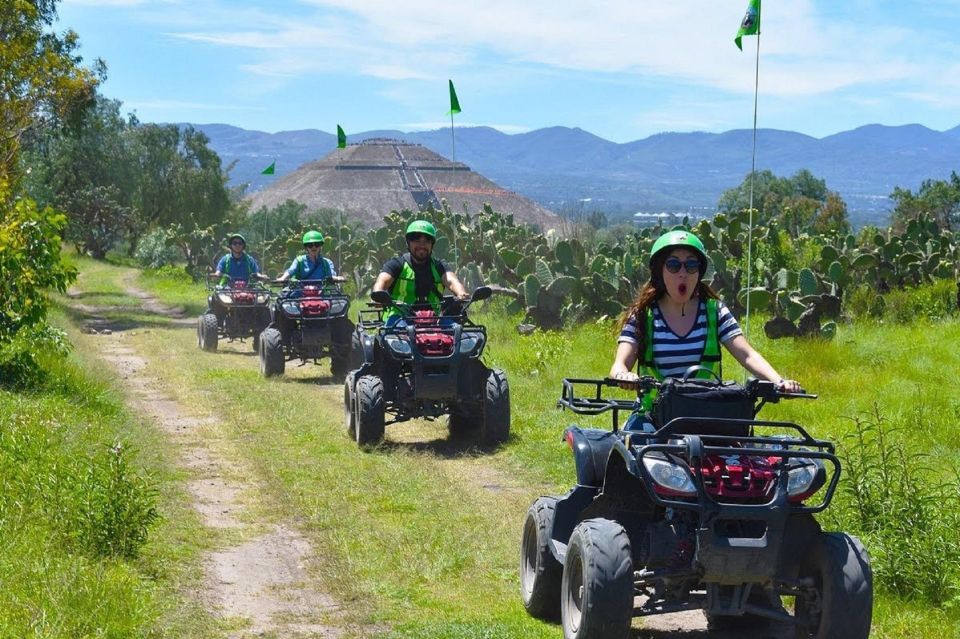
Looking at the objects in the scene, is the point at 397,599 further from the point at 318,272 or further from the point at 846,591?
the point at 318,272

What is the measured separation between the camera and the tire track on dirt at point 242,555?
21.1ft

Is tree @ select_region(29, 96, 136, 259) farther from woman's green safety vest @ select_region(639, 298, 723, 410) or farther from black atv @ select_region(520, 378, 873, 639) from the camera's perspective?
black atv @ select_region(520, 378, 873, 639)

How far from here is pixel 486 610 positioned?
659cm

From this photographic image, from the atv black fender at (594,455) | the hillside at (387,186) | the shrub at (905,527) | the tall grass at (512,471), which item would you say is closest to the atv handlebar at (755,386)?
the atv black fender at (594,455)

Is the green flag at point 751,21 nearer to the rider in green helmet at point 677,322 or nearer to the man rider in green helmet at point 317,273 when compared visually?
the rider in green helmet at point 677,322

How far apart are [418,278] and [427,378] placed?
3.99ft

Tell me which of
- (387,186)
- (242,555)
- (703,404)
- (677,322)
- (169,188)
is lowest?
(242,555)

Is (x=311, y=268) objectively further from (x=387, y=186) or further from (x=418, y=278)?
(x=387, y=186)

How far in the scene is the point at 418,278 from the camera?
39.7ft

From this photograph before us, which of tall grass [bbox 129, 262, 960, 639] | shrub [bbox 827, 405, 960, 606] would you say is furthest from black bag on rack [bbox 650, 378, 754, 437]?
shrub [bbox 827, 405, 960, 606]

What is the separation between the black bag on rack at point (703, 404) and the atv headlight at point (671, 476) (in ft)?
0.95

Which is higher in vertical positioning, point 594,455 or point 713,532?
point 594,455

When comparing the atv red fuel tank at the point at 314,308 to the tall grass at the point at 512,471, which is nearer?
the tall grass at the point at 512,471

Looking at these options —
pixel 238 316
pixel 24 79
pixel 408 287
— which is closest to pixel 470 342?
pixel 408 287
